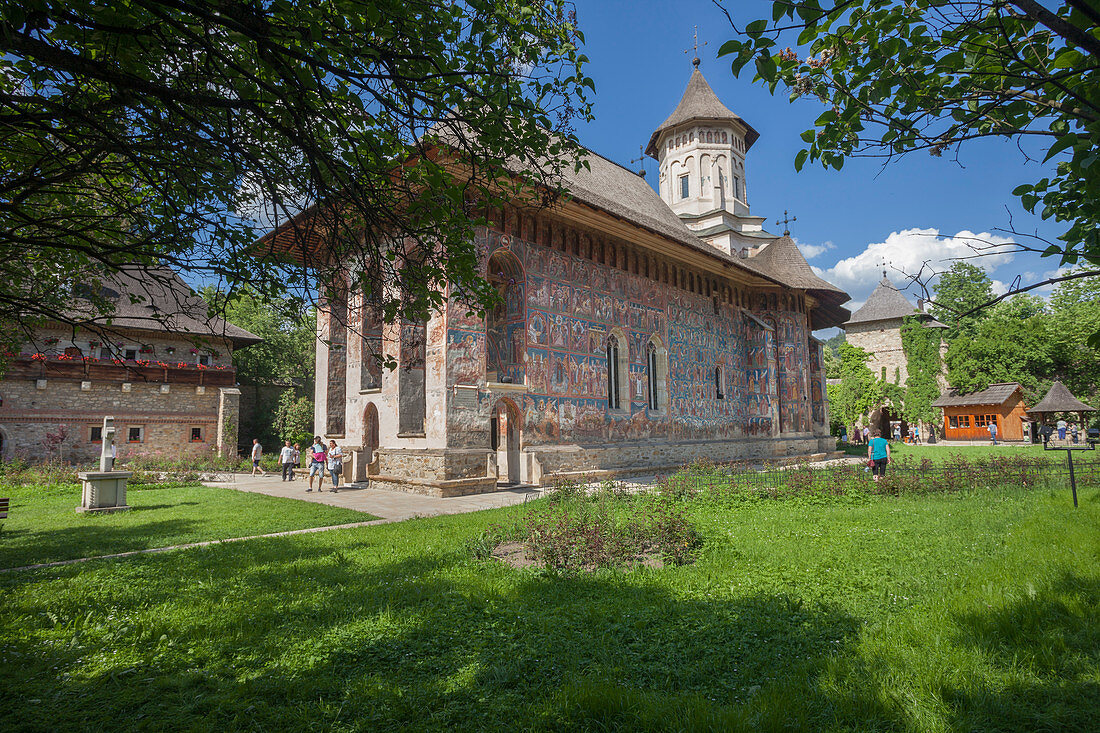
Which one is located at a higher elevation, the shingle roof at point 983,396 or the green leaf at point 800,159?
the green leaf at point 800,159

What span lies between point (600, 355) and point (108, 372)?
19000 millimetres

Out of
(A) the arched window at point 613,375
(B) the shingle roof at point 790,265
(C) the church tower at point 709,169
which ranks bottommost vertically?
(A) the arched window at point 613,375

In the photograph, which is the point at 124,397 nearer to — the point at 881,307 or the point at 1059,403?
the point at 1059,403

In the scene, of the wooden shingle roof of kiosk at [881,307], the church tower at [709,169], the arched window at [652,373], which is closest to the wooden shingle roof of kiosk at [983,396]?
the wooden shingle roof of kiosk at [881,307]

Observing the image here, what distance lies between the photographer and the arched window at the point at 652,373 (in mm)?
19444

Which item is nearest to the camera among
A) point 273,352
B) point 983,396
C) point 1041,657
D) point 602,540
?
point 1041,657

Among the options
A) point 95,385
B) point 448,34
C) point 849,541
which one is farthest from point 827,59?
point 95,385

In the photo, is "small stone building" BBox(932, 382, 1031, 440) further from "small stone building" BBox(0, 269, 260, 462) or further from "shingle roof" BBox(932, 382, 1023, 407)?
"small stone building" BBox(0, 269, 260, 462)

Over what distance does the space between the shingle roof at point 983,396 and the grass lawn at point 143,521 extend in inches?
1447

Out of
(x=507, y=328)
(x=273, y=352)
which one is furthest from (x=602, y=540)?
(x=273, y=352)

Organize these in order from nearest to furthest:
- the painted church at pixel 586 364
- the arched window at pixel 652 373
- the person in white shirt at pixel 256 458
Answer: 1. the painted church at pixel 586 364
2. the person in white shirt at pixel 256 458
3. the arched window at pixel 652 373

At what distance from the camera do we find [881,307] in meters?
41.6

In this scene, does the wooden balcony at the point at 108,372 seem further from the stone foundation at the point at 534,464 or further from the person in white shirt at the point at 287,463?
the stone foundation at the point at 534,464

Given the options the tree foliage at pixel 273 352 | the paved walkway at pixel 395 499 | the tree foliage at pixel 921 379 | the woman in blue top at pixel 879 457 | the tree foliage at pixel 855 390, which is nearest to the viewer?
the paved walkway at pixel 395 499
